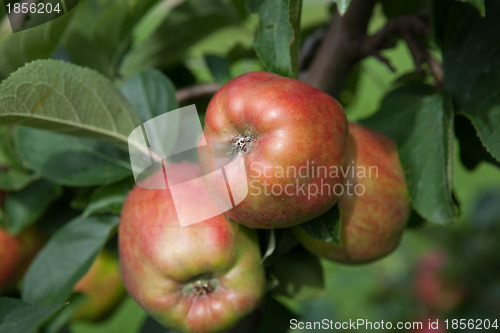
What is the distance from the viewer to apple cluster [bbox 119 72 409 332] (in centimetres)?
38

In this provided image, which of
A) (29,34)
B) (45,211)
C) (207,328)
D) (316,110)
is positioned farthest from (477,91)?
(45,211)

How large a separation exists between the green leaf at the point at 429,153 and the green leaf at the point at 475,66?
19 mm

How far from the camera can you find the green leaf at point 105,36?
64 cm

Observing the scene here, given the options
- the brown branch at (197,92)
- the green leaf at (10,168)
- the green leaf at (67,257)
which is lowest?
the green leaf at (67,257)

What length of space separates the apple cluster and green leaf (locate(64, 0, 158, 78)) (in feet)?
0.84

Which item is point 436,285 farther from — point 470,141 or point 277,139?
point 277,139

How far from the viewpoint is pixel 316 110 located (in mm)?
385

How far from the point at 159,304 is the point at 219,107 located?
174 millimetres

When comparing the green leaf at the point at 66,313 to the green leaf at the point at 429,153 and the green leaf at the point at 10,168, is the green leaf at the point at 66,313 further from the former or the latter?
the green leaf at the point at 429,153

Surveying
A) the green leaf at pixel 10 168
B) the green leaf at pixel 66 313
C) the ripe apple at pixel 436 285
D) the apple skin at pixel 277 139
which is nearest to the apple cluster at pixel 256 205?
the apple skin at pixel 277 139

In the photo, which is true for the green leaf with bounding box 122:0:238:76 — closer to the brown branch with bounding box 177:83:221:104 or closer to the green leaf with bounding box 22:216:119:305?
the brown branch with bounding box 177:83:221:104

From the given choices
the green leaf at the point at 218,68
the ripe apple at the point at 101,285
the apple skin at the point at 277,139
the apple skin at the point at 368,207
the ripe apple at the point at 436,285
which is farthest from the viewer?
the ripe apple at the point at 436,285

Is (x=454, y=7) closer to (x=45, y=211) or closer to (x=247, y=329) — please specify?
(x=247, y=329)

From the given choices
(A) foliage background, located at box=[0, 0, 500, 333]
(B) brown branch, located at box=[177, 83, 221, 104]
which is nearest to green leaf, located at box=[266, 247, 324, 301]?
(A) foliage background, located at box=[0, 0, 500, 333]
